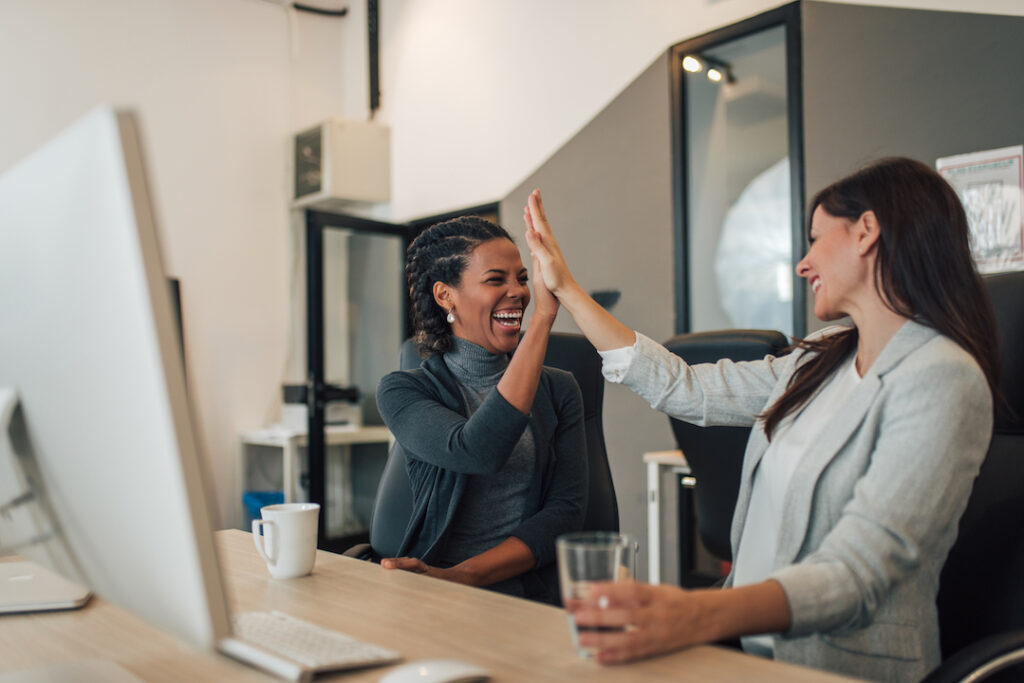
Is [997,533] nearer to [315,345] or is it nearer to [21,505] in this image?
[21,505]

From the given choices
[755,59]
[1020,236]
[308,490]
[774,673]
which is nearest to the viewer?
[774,673]

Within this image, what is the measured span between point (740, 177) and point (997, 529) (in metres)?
2.16

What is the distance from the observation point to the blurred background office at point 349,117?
11.1 feet

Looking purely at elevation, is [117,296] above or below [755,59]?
below

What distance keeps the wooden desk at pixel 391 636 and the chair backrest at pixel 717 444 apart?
99 centimetres

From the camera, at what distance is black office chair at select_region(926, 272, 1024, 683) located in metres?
1.15

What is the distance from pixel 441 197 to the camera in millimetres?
4371

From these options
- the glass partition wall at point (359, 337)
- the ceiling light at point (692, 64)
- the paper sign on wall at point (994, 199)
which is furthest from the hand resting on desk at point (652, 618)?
the glass partition wall at point (359, 337)

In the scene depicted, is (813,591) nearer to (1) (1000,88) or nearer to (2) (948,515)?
(2) (948,515)

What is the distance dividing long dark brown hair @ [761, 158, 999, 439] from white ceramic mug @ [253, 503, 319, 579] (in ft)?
2.91

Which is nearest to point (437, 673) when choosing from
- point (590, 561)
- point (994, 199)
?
point (590, 561)

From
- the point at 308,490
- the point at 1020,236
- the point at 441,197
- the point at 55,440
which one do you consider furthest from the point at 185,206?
the point at 55,440

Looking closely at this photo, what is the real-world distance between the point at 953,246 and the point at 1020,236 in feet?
4.96

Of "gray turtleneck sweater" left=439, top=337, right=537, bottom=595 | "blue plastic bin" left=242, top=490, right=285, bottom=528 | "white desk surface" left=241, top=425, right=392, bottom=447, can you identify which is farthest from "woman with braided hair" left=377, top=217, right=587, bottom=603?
"blue plastic bin" left=242, top=490, right=285, bottom=528
